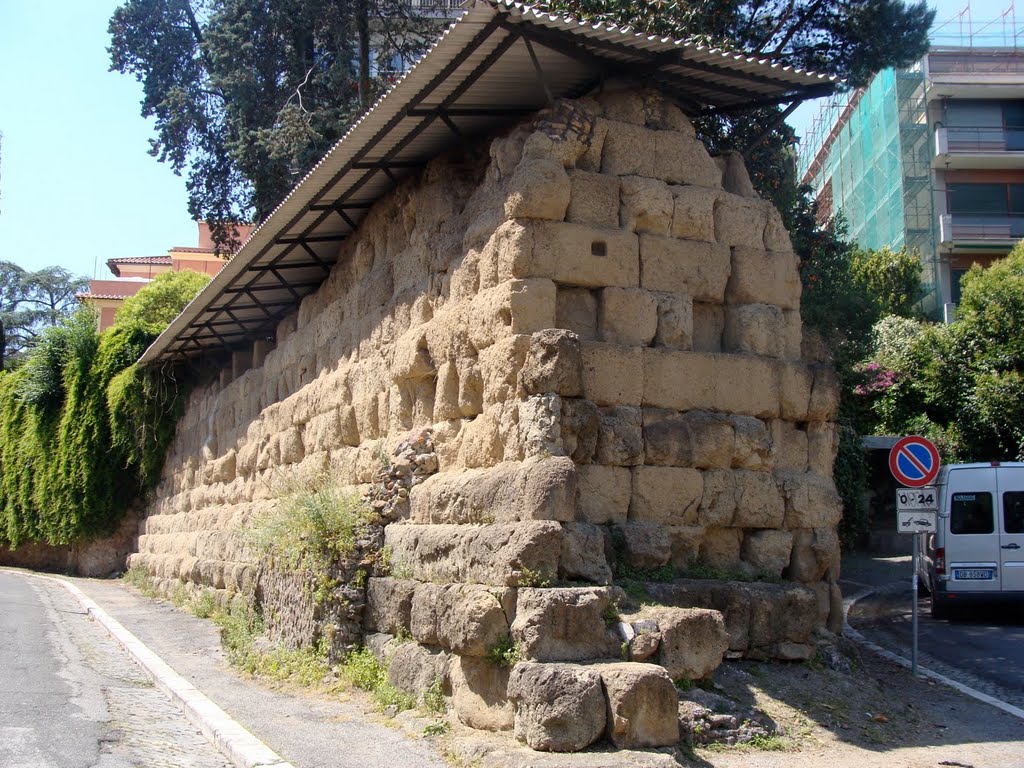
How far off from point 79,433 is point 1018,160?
1198 inches

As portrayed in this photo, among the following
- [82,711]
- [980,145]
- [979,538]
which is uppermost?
[980,145]

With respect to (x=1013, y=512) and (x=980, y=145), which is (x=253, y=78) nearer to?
(x=1013, y=512)

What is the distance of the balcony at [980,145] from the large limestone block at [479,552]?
32076mm

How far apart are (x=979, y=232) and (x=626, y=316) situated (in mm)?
31509

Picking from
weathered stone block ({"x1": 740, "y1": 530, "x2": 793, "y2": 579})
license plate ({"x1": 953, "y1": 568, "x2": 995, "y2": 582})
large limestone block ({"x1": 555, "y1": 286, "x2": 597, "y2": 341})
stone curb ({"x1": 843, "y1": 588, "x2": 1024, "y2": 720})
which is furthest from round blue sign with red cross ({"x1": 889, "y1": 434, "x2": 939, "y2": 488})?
license plate ({"x1": 953, "y1": 568, "x2": 995, "y2": 582})

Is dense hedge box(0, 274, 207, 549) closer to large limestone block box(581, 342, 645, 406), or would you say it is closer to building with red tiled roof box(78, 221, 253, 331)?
large limestone block box(581, 342, 645, 406)

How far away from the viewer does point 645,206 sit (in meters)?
8.38

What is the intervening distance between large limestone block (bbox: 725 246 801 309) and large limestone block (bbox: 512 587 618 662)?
128 inches

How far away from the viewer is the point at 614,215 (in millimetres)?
8359

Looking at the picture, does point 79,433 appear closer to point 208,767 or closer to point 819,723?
point 208,767

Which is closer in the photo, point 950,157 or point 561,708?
point 561,708

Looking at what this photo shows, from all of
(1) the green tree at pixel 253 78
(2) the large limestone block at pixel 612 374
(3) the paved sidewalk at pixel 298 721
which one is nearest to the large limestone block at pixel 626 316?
(2) the large limestone block at pixel 612 374

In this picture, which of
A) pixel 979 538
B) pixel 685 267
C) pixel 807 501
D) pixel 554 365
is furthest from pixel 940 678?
pixel 979 538

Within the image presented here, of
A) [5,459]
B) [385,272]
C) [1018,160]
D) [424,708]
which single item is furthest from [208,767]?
[1018,160]
